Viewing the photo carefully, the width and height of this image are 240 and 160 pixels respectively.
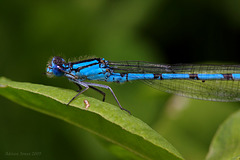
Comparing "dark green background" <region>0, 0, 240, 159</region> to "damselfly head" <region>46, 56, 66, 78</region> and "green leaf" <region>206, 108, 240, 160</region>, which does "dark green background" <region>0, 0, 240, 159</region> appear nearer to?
"damselfly head" <region>46, 56, 66, 78</region>

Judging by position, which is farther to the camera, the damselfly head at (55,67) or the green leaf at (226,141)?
the damselfly head at (55,67)

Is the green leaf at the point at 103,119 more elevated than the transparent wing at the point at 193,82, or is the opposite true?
the transparent wing at the point at 193,82

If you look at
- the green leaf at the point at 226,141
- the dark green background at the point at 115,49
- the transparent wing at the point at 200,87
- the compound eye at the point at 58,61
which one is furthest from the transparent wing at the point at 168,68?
the green leaf at the point at 226,141

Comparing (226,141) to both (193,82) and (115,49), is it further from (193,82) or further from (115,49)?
(115,49)

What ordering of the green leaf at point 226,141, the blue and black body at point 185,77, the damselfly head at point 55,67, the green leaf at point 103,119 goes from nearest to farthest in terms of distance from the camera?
the green leaf at point 103,119, the green leaf at point 226,141, the damselfly head at point 55,67, the blue and black body at point 185,77

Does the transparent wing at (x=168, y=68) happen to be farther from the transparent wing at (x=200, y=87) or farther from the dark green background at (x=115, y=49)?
the dark green background at (x=115, y=49)

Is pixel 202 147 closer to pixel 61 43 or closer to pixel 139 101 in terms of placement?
pixel 139 101

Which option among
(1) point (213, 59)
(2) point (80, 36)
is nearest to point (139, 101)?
(2) point (80, 36)
